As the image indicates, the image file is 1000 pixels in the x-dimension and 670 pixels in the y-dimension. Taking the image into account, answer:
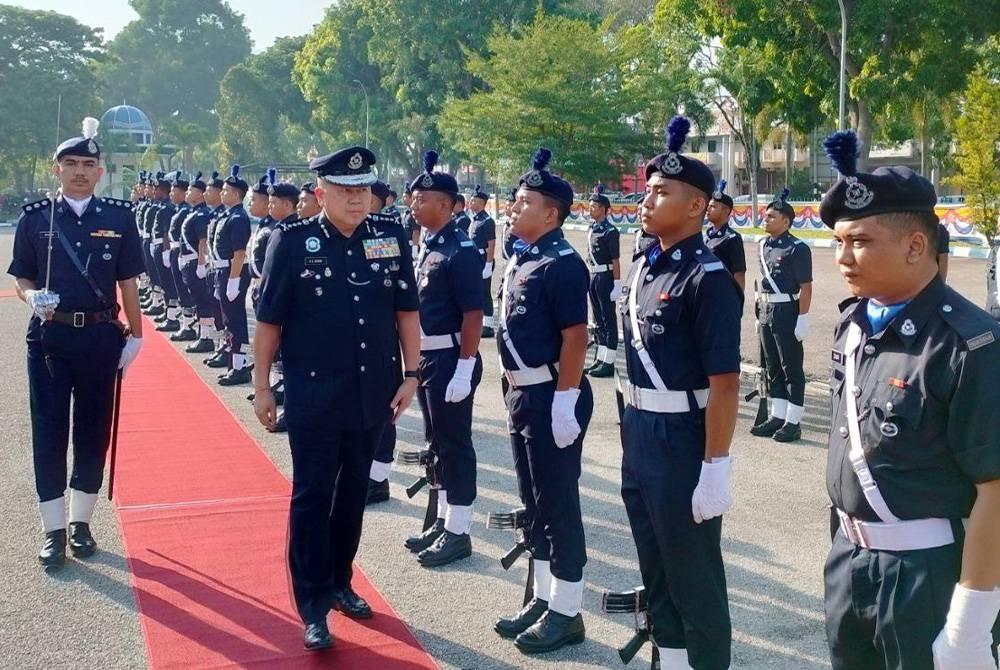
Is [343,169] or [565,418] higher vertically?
[343,169]

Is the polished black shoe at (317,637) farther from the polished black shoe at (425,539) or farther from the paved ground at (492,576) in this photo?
the polished black shoe at (425,539)

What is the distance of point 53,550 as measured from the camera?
5.67m

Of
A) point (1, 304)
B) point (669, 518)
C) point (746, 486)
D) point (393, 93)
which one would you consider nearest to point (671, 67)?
point (393, 93)

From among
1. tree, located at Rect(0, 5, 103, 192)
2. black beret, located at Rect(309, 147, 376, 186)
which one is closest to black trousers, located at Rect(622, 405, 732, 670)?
black beret, located at Rect(309, 147, 376, 186)

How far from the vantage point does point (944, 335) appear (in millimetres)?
2652

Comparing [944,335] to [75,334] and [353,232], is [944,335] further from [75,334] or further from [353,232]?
[75,334]

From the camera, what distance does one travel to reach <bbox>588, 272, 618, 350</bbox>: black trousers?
39.8 ft

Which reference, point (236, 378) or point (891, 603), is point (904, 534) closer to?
point (891, 603)

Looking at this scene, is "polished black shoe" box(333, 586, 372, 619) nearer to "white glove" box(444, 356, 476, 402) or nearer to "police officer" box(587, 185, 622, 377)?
"white glove" box(444, 356, 476, 402)

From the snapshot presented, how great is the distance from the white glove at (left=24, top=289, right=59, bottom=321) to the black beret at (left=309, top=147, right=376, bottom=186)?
1.92 metres

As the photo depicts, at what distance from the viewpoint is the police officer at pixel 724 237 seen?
8.45 m

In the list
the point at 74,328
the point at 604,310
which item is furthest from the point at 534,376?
the point at 604,310

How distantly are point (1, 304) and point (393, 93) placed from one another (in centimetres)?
4494

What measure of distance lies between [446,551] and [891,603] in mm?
3361
